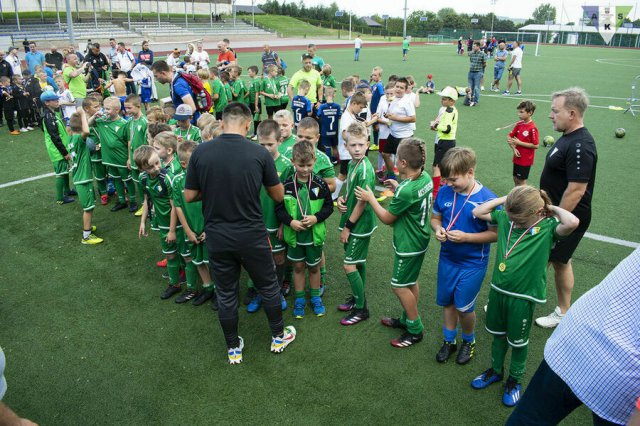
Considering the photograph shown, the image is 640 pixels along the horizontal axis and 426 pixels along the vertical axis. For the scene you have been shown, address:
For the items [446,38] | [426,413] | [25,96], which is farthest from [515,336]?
[446,38]

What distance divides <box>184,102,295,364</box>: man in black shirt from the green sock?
1416 millimetres

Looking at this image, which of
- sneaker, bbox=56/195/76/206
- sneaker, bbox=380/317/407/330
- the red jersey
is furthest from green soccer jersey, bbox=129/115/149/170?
the red jersey

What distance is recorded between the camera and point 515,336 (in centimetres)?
353

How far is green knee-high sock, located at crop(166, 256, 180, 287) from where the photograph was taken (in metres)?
5.37

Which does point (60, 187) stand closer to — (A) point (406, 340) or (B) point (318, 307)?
(B) point (318, 307)

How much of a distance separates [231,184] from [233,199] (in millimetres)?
127

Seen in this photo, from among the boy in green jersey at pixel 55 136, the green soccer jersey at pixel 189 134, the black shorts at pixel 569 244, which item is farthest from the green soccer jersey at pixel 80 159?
the black shorts at pixel 569 244

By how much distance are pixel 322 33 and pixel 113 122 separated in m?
75.9

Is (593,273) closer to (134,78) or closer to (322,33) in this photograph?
(134,78)

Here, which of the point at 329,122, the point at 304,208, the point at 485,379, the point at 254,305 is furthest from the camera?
the point at 329,122

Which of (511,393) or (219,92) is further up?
(219,92)

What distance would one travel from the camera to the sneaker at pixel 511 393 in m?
3.71

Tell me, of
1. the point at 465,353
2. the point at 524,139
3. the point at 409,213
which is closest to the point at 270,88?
the point at 524,139

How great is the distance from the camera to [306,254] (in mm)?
4758
